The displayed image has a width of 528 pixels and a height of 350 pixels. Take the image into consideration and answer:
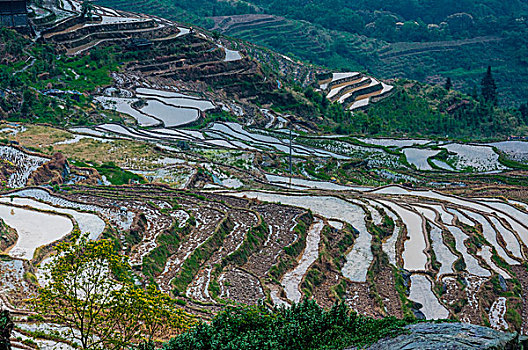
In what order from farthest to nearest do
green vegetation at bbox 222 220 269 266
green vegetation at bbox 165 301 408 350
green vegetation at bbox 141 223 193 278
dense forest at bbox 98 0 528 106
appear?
dense forest at bbox 98 0 528 106 → green vegetation at bbox 222 220 269 266 → green vegetation at bbox 141 223 193 278 → green vegetation at bbox 165 301 408 350

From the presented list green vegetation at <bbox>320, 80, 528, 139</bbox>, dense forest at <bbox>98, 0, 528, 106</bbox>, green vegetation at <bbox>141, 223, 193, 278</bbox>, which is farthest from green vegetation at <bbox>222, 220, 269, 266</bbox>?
dense forest at <bbox>98, 0, 528, 106</bbox>

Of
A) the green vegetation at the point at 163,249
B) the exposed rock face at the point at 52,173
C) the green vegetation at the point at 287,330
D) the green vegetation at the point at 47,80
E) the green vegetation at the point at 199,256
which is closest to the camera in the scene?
the green vegetation at the point at 287,330

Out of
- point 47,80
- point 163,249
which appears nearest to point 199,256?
point 163,249

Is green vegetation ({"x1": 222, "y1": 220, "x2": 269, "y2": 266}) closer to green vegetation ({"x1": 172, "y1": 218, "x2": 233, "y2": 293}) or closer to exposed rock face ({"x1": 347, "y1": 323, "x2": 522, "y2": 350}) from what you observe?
green vegetation ({"x1": 172, "y1": 218, "x2": 233, "y2": 293})

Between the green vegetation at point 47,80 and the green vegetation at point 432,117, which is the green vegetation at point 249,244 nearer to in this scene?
the green vegetation at point 47,80

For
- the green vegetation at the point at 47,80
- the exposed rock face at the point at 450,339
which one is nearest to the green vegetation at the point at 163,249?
the exposed rock face at the point at 450,339

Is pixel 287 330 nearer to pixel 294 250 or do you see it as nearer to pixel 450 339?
pixel 450 339

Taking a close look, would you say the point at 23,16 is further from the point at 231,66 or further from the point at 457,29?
the point at 457,29
